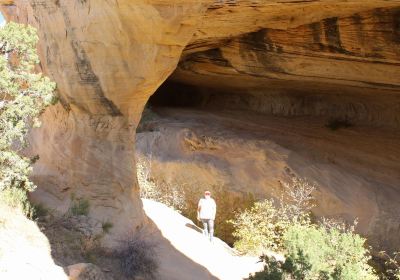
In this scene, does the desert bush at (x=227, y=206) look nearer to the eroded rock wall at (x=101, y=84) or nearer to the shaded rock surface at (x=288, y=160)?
the shaded rock surface at (x=288, y=160)

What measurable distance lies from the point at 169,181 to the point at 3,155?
6314mm

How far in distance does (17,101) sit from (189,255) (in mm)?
3488

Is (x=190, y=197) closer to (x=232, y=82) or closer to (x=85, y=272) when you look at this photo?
(x=232, y=82)

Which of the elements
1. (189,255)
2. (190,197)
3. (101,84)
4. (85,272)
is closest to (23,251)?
(85,272)

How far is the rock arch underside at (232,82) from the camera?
7225mm

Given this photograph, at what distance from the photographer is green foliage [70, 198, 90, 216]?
7.09 meters

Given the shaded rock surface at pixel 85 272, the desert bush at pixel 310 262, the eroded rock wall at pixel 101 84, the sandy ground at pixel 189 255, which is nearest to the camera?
the shaded rock surface at pixel 85 272

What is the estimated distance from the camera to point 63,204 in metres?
7.42

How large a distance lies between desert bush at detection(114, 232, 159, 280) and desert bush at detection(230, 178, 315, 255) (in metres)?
3.34

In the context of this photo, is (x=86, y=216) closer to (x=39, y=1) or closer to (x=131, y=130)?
(x=131, y=130)

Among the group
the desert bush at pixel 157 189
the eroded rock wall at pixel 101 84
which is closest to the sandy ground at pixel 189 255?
the eroded rock wall at pixel 101 84

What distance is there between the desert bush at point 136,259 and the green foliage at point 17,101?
4.36ft

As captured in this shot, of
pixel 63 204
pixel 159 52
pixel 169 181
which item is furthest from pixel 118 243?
pixel 169 181

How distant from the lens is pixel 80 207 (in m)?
7.18
